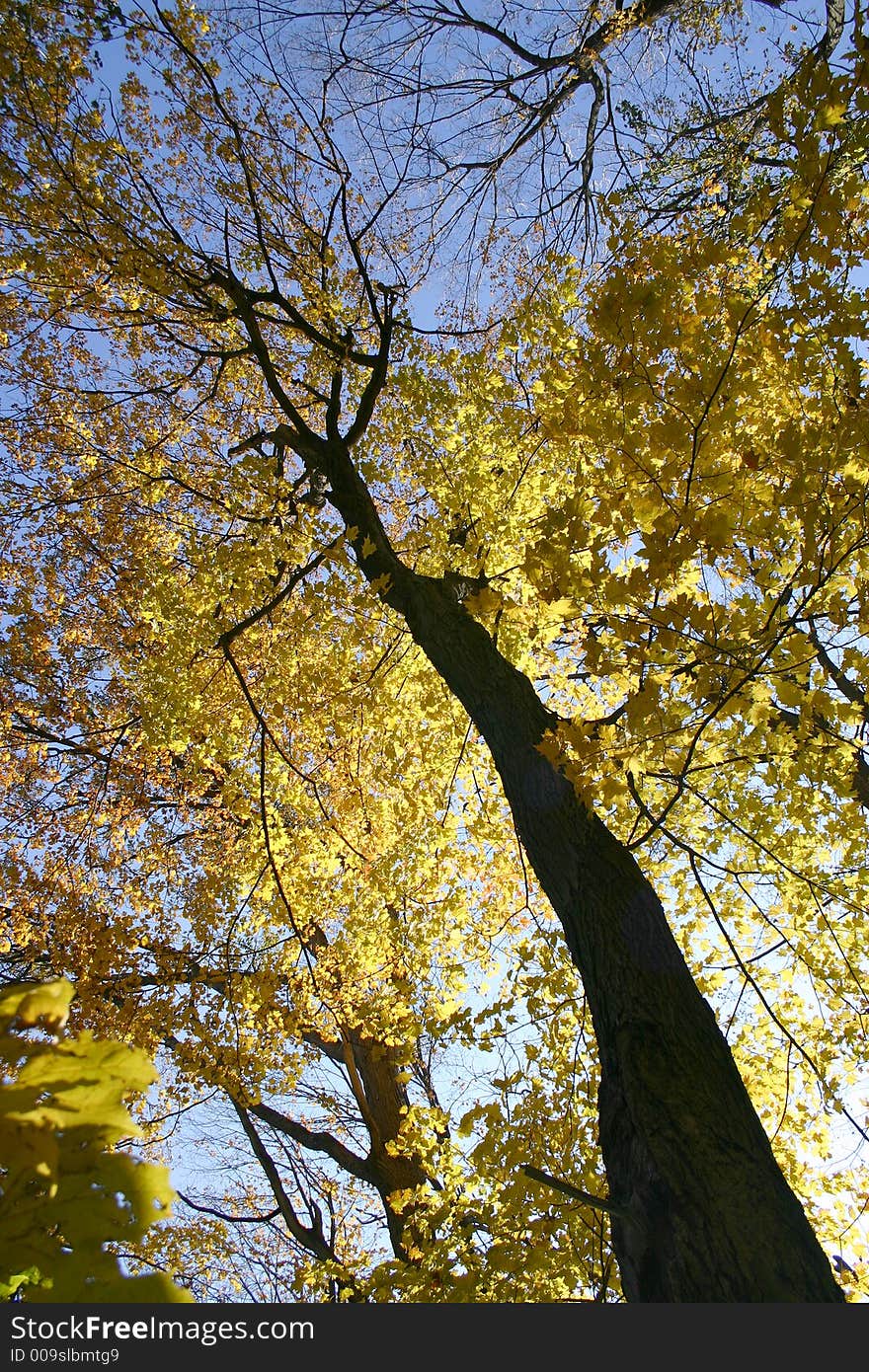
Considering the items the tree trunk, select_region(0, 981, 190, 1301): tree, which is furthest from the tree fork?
select_region(0, 981, 190, 1301): tree

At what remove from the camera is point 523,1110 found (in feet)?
13.6

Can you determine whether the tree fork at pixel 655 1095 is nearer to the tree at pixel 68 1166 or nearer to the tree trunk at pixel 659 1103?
the tree trunk at pixel 659 1103

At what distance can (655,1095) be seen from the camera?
1.88 meters

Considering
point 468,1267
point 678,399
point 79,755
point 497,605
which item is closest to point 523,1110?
point 468,1267

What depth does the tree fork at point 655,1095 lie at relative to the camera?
1.55m

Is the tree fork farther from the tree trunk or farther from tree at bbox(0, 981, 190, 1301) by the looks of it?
tree at bbox(0, 981, 190, 1301)

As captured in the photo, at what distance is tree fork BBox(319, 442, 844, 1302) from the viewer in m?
1.55

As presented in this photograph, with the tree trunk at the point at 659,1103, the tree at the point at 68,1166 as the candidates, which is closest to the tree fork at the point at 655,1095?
the tree trunk at the point at 659,1103

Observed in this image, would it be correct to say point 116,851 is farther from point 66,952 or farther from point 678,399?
point 678,399

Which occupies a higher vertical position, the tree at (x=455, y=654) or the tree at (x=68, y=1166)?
the tree at (x=455, y=654)

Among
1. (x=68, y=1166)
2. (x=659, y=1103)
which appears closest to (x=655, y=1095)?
(x=659, y=1103)

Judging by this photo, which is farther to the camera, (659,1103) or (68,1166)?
(659,1103)

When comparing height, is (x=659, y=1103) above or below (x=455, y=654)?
below

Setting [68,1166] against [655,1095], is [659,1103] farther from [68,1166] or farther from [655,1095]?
[68,1166]
